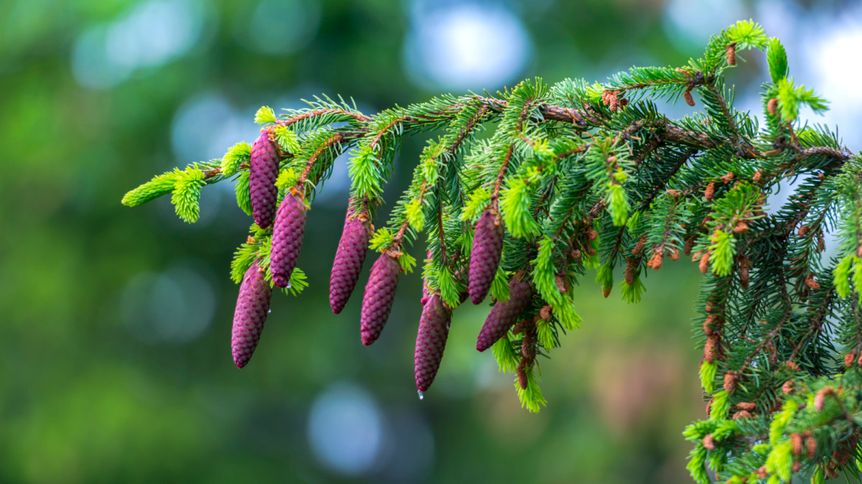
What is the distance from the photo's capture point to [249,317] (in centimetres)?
174

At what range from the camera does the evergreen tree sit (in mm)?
1621

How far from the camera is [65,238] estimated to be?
386 inches

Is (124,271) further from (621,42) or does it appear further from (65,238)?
(621,42)

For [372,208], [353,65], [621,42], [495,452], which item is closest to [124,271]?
[353,65]

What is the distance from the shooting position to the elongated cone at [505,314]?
5.48 ft

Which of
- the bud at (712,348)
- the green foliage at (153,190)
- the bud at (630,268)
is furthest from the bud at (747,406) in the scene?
the green foliage at (153,190)

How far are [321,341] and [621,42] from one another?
4.27m

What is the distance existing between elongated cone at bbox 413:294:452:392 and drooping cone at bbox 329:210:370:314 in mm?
138

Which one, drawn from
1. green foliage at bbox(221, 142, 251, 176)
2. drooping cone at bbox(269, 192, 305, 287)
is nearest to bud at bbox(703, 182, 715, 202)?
drooping cone at bbox(269, 192, 305, 287)

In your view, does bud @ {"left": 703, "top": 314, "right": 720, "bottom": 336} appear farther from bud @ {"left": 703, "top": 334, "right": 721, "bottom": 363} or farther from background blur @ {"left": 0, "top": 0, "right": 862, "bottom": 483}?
background blur @ {"left": 0, "top": 0, "right": 862, "bottom": 483}

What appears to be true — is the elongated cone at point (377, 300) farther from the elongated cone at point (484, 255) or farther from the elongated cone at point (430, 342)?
the elongated cone at point (484, 255)

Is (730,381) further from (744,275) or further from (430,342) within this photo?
(430,342)

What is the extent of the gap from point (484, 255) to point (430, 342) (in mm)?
234

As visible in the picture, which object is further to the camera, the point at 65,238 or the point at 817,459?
the point at 65,238
